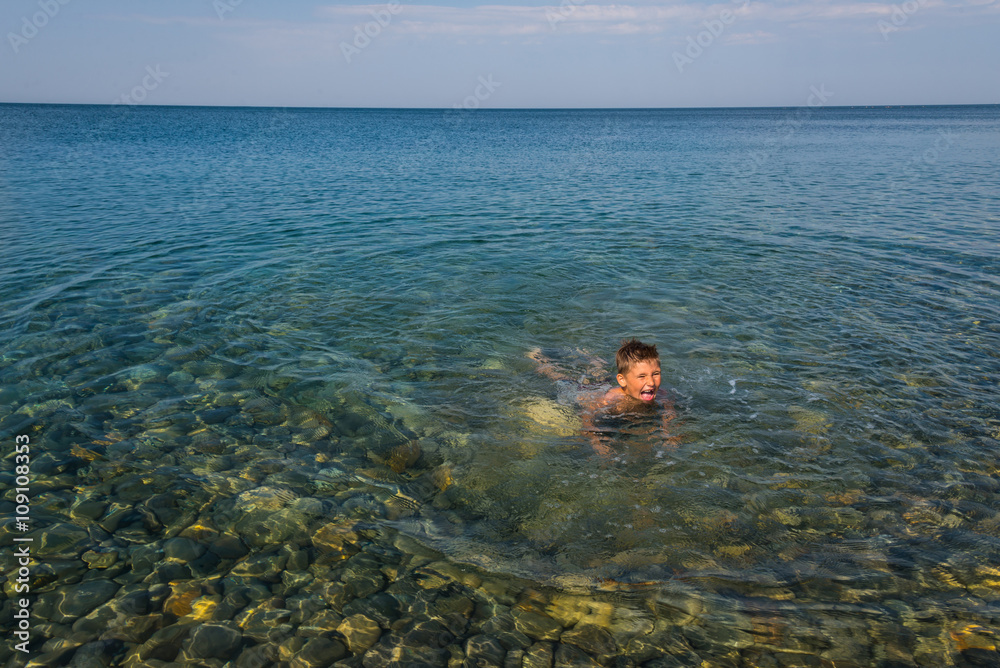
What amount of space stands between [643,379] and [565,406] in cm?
129

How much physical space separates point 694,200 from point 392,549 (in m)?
23.7

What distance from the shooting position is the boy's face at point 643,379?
743cm

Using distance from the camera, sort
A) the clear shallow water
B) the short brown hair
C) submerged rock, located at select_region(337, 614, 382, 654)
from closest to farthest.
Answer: submerged rock, located at select_region(337, 614, 382, 654) → the clear shallow water → the short brown hair

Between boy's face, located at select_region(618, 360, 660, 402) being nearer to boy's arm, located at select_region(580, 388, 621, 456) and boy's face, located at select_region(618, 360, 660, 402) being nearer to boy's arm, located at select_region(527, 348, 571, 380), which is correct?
boy's arm, located at select_region(580, 388, 621, 456)

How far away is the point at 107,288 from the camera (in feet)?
41.4

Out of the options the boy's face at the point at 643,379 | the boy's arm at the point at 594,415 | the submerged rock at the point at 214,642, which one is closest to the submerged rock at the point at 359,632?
the submerged rock at the point at 214,642

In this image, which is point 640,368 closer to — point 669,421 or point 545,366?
point 669,421

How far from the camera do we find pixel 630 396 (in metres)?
7.92

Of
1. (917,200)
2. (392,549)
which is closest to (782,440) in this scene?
(392,549)

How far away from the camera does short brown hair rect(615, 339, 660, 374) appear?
741cm

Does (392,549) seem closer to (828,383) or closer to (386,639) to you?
(386,639)

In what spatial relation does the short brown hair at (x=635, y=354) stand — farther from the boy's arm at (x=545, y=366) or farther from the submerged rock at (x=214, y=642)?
the submerged rock at (x=214, y=642)

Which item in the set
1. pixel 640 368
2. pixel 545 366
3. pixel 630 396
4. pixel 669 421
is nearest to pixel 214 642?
pixel 640 368

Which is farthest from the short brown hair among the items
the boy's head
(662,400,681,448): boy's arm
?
(662,400,681,448): boy's arm
